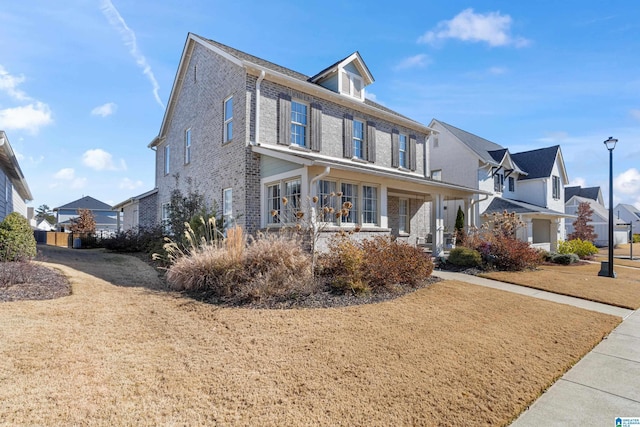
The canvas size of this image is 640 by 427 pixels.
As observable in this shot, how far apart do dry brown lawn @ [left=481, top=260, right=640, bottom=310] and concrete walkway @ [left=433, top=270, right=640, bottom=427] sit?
9.75ft

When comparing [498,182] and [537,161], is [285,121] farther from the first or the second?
[537,161]

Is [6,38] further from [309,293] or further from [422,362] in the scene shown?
[422,362]

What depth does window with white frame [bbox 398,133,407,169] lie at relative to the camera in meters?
16.0

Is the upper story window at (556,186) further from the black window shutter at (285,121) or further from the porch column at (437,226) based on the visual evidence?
the black window shutter at (285,121)

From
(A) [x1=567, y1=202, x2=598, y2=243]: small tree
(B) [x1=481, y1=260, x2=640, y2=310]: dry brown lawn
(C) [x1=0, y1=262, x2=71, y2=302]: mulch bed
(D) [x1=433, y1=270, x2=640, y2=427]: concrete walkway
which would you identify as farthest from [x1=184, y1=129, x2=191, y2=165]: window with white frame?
(A) [x1=567, y1=202, x2=598, y2=243]: small tree

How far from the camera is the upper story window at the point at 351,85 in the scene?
544 inches

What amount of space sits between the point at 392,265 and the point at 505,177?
20588mm

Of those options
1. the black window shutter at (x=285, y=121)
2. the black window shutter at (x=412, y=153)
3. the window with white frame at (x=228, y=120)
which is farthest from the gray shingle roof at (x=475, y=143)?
the window with white frame at (x=228, y=120)

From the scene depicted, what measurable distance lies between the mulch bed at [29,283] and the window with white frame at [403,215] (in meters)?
12.9

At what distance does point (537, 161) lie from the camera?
2616 cm

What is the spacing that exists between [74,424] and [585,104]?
14.5 m

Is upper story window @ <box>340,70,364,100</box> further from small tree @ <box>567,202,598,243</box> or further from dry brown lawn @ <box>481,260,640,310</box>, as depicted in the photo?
small tree @ <box>567,202,598,243</box>

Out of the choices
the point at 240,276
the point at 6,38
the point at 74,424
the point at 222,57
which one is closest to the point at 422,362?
the point at 74,424

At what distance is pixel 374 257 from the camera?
7.66 m
